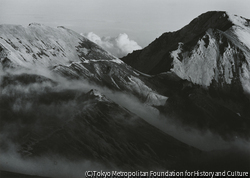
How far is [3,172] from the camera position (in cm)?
18812

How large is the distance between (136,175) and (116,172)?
1059 cm

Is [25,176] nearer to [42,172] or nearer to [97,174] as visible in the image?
[42,172]

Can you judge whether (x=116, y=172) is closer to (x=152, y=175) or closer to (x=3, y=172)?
(x=152, y=175)

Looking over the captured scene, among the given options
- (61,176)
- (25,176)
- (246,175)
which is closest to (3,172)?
(25,176)

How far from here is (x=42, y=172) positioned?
199 meters

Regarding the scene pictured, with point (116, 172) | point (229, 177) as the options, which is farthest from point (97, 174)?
point (229, 177)

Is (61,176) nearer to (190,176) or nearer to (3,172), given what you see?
(3,172)

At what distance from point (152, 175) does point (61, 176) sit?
155 ft

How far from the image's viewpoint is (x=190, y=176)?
645ft

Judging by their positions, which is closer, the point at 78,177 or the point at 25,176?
the point at 25,176

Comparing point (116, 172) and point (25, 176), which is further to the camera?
point (116, 172)

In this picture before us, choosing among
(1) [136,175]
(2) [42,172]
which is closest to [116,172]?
(1) [136,175]

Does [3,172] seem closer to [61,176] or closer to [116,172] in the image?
[61,176]

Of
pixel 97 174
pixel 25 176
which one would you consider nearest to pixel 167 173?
pixel 97 174
